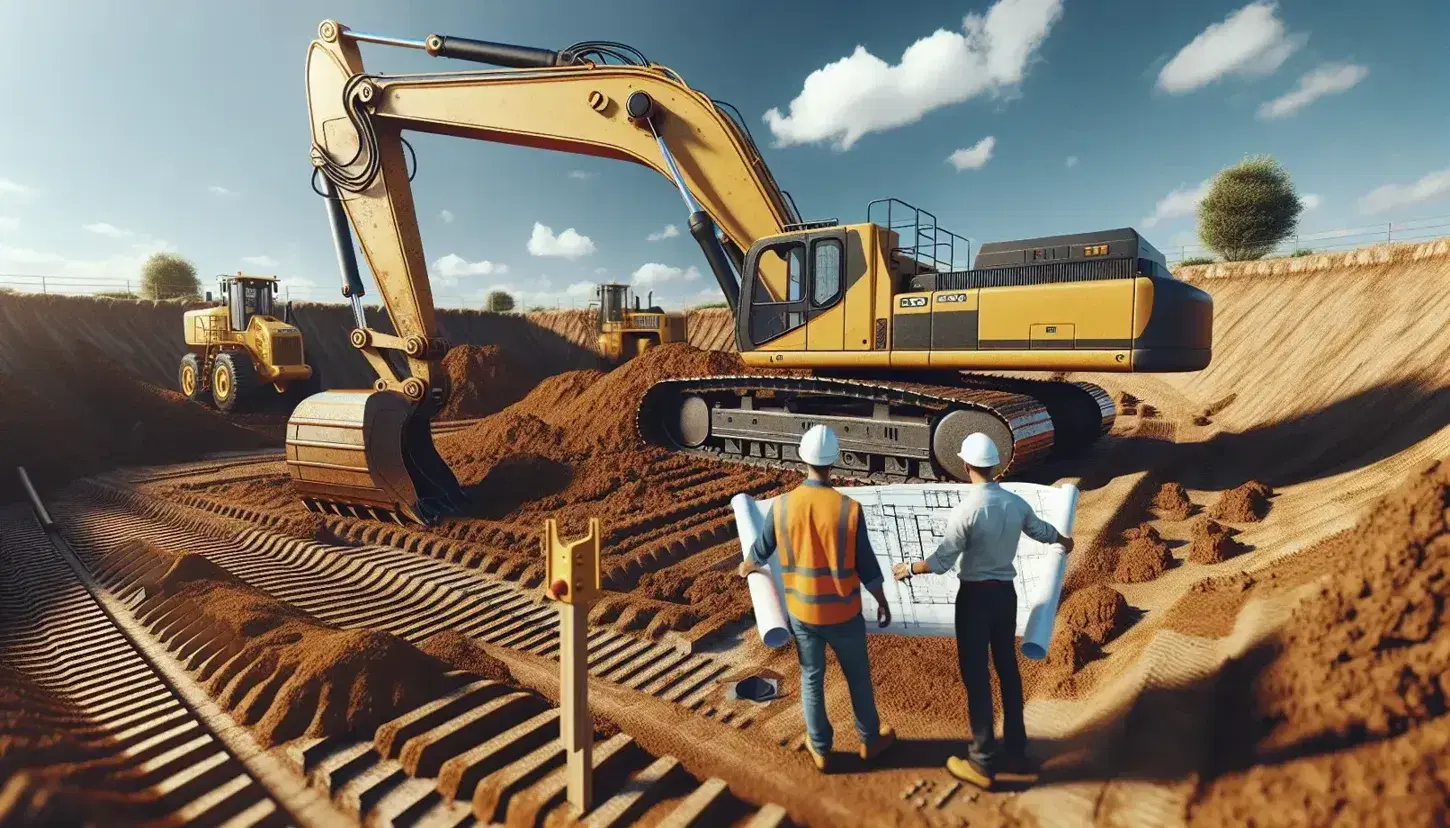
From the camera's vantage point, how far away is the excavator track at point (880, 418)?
719 cm

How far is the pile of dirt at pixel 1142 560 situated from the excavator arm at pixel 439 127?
14.6ft

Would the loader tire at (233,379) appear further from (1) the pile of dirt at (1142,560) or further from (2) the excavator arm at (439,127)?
(1) the pile of dirt at (1142,560)

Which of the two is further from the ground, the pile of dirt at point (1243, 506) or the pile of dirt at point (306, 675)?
the pile of dirt at point (1243, 506)

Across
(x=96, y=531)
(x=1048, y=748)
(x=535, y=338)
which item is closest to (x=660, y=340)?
(x=535, y=338)

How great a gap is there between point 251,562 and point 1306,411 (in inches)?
521

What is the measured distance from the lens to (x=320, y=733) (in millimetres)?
3061

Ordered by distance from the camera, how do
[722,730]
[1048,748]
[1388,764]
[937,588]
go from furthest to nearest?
1. [937,588]
2. [722,730]
3. [1048,748]
4. [1388,764]

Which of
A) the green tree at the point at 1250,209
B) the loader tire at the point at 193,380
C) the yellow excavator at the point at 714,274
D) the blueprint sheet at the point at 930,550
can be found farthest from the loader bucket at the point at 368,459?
the green tree at the point at 1250,209

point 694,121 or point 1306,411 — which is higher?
point 694,121

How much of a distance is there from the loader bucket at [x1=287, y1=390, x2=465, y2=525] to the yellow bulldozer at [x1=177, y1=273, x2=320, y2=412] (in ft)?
34.1

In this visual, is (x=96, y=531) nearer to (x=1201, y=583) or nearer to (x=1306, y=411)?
(x=1201, y=583)

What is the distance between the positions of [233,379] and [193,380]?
101 inches

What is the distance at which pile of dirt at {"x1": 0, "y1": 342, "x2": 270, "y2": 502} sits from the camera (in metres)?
11.1

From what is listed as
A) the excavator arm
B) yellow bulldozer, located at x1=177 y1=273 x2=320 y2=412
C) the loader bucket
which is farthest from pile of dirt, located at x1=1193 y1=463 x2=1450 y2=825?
yellow bulldozer, located at x1=177 y1=273 x2=320 y2=412
